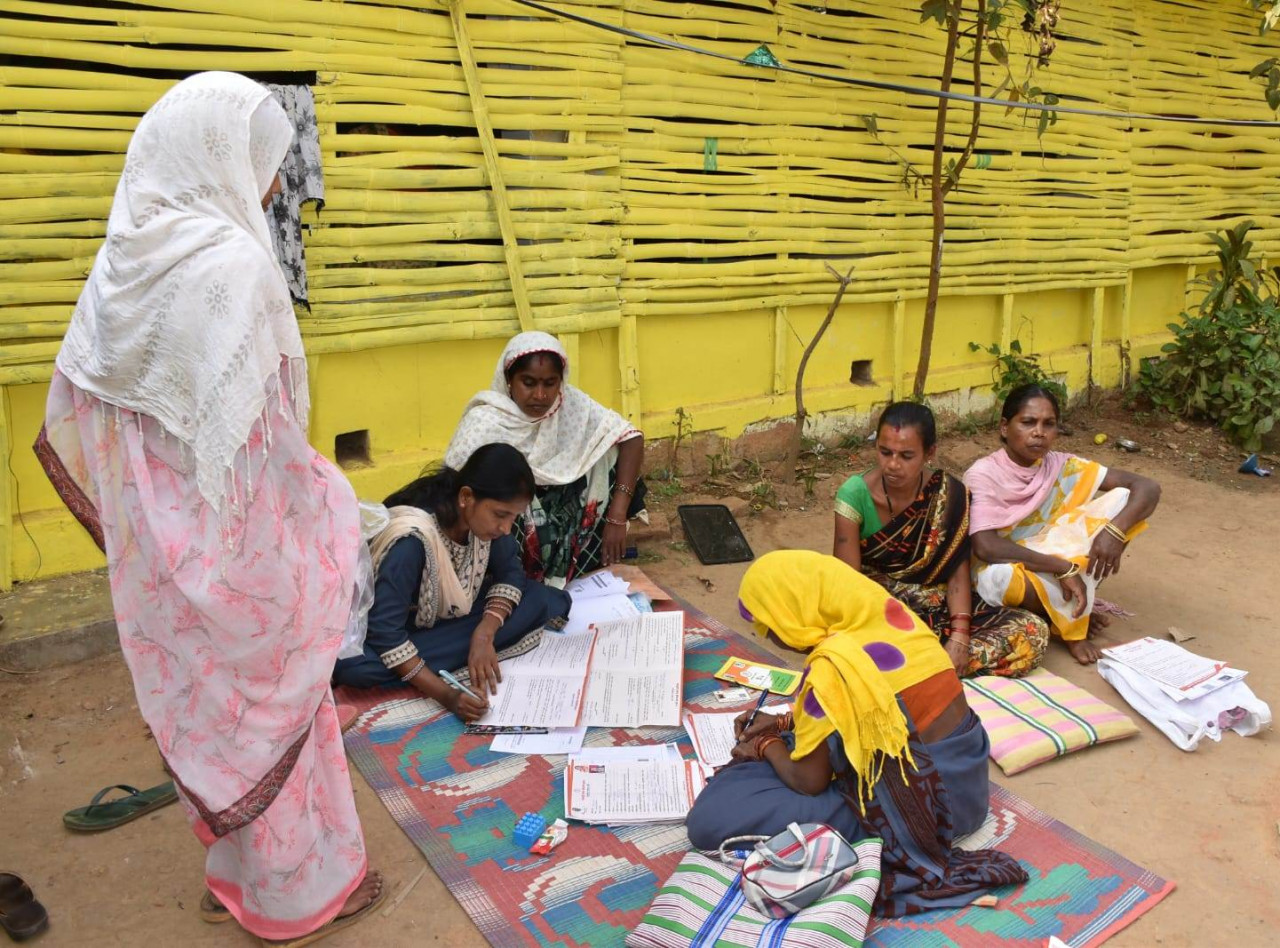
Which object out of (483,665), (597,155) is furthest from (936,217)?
(483,665)

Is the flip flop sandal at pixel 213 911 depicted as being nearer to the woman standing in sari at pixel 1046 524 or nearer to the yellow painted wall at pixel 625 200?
the yellow painted wall at pixel 625 200

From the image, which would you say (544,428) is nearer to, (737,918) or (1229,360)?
(737,918)

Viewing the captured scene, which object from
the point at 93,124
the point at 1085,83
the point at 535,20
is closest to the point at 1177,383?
the point at 1085,83

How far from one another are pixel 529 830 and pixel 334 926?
503mm

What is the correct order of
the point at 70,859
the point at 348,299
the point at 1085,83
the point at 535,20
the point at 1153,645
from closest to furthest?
the point at 70,859 < the point at 1153,645 < the point at 348,299 < the point at 535,20 < the point at 1085,83

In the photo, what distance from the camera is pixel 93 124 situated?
139 inches

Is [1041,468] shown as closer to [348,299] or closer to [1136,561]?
[1136,561]

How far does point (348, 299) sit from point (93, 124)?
1078 millimetres

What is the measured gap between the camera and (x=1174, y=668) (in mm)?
3297

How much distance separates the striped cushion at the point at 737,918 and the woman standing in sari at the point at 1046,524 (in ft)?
5.27

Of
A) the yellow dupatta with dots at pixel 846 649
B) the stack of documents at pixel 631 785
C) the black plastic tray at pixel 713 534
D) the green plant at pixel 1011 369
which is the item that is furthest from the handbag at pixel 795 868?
the green plant at pixel 1011 369

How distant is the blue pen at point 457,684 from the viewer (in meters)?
2.95

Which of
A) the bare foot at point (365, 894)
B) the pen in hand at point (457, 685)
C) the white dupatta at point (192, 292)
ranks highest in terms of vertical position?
the white dupatta at point (192, 292)

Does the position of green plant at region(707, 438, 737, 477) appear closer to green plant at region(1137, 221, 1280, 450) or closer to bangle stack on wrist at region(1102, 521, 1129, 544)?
bangle stack on wrist at region(1102, 521, 1129, 544)
